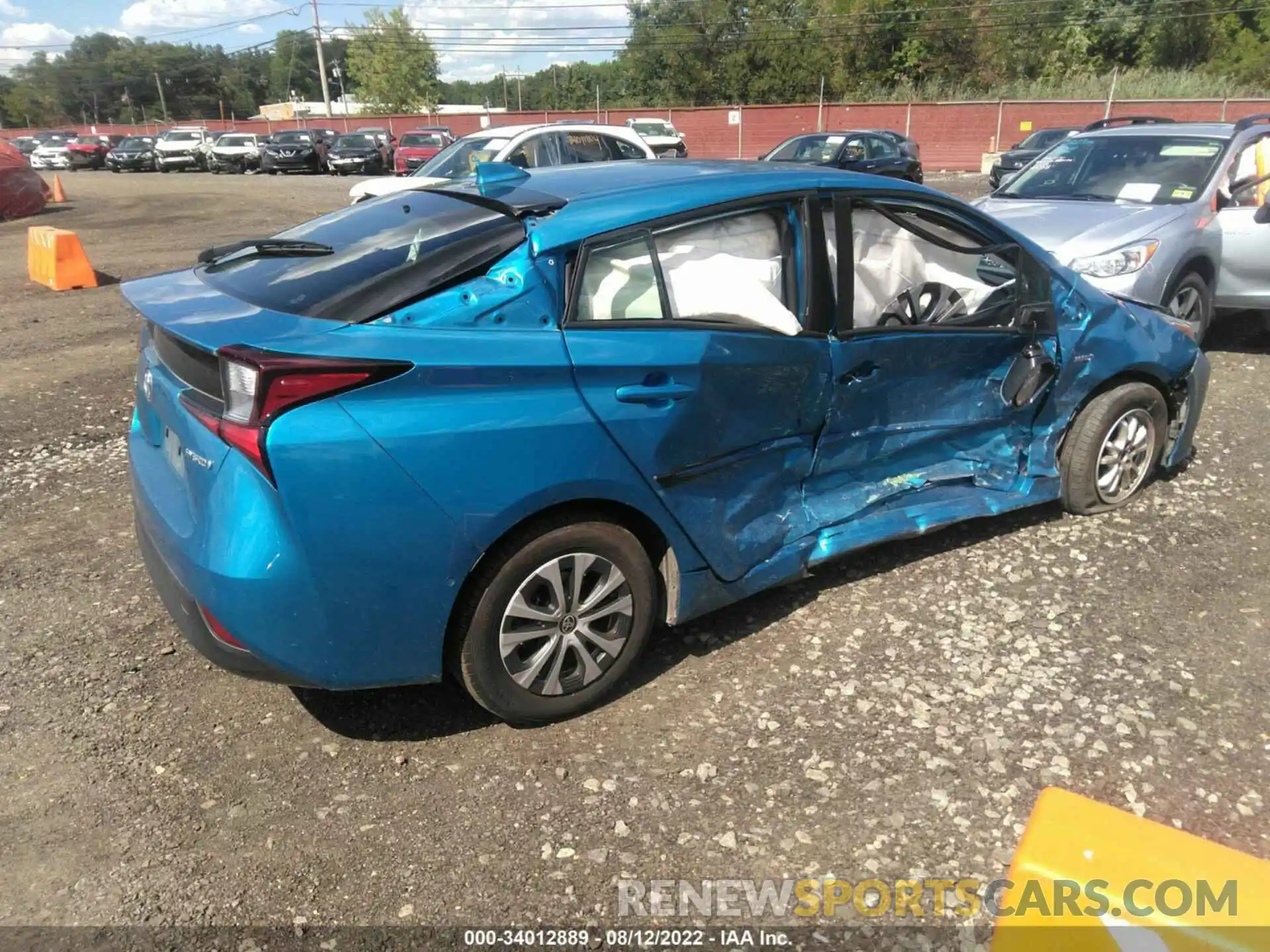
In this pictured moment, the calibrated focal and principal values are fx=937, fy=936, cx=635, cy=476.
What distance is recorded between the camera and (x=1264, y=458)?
5406 mm

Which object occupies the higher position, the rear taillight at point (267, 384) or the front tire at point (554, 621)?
the rear taillight at point (267, 384)

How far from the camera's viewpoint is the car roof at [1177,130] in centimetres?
734

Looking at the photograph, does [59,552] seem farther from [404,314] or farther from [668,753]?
[668,753]

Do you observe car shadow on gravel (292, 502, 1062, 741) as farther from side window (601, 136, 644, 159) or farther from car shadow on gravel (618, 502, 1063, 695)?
side window (601, 136, 644, 159)

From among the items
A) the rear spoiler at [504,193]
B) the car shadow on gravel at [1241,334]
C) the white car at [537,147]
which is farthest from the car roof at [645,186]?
the white car at [537,147]

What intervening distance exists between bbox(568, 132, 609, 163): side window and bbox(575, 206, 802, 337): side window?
31.8 feet

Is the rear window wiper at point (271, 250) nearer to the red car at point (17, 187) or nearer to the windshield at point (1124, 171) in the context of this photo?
the windshield at point (1124, 171)

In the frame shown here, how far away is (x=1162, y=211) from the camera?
664cm

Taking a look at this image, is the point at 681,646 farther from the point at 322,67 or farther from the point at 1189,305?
the point at 322,67

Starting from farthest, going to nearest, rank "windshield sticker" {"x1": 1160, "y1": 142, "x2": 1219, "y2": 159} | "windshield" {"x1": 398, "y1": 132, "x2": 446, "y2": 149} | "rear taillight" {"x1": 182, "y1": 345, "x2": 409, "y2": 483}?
1. "windshield" {"x1": 398, "y1": 132, "x2": 446, "y2": 149}
2. "windshield sticker" {"x1": 1160, "y1": 142, "x2": 1219, "y2": 159}
3. "rear taillight" {"x1": 182, "y1": 345, "x2": 409, "y2": 483}

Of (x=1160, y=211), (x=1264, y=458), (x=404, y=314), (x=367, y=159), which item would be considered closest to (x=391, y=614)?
(x=404, y=314)

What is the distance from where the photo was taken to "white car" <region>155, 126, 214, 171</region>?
35406 mm

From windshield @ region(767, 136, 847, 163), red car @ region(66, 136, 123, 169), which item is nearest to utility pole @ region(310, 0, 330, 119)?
red car @ region(66, 136, 123, 169)

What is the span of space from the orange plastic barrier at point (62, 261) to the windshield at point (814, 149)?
42.6ft
